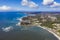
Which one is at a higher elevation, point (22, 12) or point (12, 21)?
point (22, 12)

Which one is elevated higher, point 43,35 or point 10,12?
point 10,12

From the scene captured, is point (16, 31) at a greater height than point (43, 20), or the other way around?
point (43, 20)

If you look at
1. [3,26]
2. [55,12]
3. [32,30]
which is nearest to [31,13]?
[32,30]

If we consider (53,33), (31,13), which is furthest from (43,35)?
(31,13)

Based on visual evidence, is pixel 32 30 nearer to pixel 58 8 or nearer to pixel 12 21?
pixel 12 21

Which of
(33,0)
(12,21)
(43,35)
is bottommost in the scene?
(43,35)

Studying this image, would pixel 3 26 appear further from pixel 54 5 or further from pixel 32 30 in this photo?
pixel 54 5
